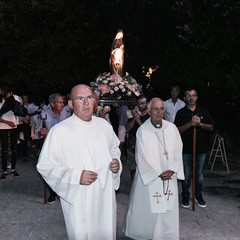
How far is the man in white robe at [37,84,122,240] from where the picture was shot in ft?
13.5

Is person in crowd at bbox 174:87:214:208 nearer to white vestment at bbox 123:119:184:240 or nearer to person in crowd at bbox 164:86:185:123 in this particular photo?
white vestment at bbox 123:119:184:240

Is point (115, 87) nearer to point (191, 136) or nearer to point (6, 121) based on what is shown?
point (6, 121)

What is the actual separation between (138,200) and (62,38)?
18.7 metres

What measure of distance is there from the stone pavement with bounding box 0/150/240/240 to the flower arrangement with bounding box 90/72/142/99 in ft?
6.15

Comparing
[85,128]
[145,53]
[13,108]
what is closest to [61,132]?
[85,128]

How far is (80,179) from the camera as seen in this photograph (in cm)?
393

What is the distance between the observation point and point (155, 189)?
5.70 m

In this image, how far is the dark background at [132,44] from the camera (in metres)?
13.8

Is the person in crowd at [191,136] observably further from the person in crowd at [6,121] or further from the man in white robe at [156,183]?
the person in crowd at [6,121]

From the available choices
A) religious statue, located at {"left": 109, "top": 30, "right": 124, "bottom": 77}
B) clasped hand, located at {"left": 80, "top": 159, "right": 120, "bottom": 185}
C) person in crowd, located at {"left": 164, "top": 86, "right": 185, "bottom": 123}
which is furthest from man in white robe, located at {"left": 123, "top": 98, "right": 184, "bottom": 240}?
religious statue, located at {"left": 109, "top": 30, "right": 124, "bottom": 77}

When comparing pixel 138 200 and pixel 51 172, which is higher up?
pixel 51 172

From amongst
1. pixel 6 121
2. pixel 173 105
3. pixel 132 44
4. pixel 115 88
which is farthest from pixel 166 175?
pixel 132 44

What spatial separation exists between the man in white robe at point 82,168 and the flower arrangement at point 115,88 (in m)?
5.30

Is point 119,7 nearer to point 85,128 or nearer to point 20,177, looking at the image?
point 20,177
